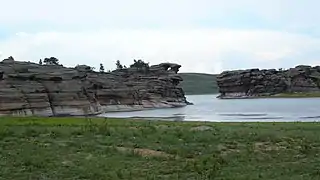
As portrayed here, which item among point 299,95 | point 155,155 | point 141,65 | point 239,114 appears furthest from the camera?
point 299,95

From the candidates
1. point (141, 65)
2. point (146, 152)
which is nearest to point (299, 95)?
point (141, 65)

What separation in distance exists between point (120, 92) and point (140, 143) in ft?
334

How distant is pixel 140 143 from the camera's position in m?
21.7

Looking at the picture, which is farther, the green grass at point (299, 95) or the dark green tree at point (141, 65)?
the green grass at point (299, 95)

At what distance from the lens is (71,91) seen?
328ft

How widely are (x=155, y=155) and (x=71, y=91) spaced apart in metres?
82.8

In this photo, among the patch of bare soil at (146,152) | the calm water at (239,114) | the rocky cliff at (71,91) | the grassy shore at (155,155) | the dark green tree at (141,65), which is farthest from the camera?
the dark green tree at (141,65)

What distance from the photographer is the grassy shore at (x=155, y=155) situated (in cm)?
1510

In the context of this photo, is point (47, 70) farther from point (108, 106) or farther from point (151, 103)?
point (151, 103)

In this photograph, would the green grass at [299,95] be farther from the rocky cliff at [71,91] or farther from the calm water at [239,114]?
the calm water at [239,114]

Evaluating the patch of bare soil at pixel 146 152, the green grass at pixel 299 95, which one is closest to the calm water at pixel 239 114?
the patch of bare soil at pixel 146 152

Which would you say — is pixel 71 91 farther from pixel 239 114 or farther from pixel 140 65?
pixel 140 65

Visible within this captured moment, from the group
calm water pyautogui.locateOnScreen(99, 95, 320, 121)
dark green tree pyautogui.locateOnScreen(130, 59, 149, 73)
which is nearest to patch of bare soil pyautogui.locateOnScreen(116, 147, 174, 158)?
calm water pyautogui.locateOnScreen(99, 95, 320, 121)

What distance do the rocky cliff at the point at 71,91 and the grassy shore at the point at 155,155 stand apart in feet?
202
